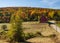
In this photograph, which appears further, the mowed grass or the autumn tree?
the mowed grass

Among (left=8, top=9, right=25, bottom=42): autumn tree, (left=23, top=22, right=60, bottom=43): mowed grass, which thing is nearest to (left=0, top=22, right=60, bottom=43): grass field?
(left=23, top=22, right=60, bottom=43): mowed grass

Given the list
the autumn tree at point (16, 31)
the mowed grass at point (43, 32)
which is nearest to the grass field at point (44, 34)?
the mowed grass at point (43, 32)

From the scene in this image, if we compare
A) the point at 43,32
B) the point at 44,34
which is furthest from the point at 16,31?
the point at 43,32

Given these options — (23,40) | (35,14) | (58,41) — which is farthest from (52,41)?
(35,14)

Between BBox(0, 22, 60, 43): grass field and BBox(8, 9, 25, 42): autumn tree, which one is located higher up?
BBox(8, 9, 25, 42): autumn tree

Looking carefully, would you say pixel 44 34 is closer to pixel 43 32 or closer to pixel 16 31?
pixel 43 32

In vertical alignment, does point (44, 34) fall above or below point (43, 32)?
above

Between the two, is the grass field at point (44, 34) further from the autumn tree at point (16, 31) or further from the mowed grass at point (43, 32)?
the autumn tree at point (16, 31)

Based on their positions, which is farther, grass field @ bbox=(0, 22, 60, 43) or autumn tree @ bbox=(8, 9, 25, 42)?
grass field @ bbox=(0, 22, 60, 43)

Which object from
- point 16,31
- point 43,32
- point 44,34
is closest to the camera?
point 16,31

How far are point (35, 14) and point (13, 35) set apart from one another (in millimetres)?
30488

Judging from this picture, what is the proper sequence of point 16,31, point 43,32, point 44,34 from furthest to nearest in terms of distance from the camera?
point 43,32 < point 44,34 < point 16,31

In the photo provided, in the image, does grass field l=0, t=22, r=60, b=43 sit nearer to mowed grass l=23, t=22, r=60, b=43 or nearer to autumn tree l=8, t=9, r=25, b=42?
mowed grass l=23, t=22, r=60, b=43

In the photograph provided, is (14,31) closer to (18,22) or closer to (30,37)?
(18,22)
